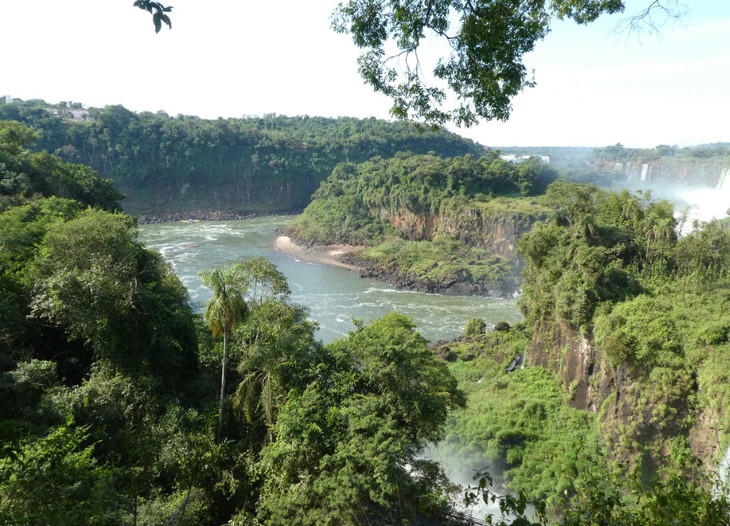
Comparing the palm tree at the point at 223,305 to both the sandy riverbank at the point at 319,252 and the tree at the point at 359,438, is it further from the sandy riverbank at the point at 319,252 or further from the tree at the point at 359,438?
the sandy riverbank at the point at 319,252

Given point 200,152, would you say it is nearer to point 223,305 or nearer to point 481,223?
point 481,223

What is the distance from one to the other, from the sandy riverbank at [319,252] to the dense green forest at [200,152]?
3010 centimetres

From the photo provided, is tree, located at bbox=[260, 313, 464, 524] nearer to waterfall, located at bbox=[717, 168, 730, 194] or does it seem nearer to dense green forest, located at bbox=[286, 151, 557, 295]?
dense green forest, located at bbox=[286, 151, 557, 295]

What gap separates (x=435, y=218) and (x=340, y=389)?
41.1 metres

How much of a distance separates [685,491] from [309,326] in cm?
1146

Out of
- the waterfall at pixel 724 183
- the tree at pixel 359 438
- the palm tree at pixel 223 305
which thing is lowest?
the tree at pixel 359 438

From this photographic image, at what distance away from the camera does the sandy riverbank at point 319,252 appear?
164ft

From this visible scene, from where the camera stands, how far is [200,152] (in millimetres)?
87062

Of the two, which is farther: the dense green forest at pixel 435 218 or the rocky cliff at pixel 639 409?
the dense green forest at pixel 435 218

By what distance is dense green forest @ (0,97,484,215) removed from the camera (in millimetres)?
77312

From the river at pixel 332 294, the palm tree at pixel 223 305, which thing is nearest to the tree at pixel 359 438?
the palm tree at pixel 223 305

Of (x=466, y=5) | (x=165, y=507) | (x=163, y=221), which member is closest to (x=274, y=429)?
(x=165, y=507)

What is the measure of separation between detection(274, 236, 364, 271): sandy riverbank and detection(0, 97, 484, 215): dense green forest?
30.1m

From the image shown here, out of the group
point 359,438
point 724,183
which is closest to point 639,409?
point 359,438
